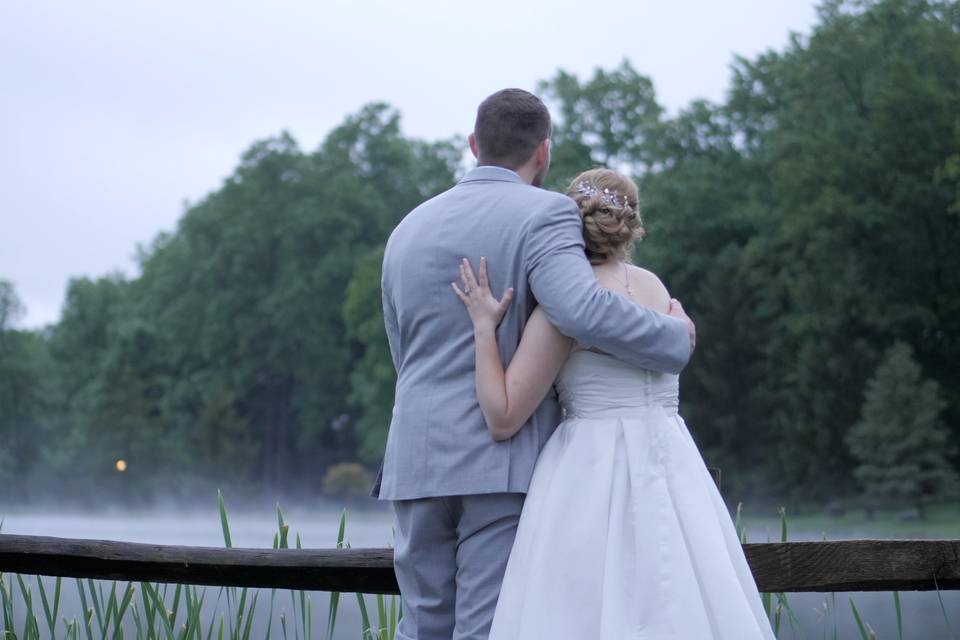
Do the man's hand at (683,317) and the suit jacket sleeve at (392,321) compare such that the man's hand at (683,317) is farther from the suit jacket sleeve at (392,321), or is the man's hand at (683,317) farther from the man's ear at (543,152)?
the suit jacket sleeve at (392,321)

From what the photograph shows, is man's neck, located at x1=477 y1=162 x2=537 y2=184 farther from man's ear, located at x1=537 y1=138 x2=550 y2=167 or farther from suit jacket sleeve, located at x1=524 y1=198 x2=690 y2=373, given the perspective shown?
suit jacket sleeve, located at x1=524 y1=198 x2=690 y2=373

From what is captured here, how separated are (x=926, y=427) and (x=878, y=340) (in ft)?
11.1

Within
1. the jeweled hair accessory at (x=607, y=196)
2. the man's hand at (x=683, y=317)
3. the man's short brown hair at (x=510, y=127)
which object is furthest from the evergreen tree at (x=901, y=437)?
the man's short brown hair at (x=510, y=127)

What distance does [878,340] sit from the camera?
36438 mm

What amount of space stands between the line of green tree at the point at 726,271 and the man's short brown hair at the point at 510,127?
29.3m

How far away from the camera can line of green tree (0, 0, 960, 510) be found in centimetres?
3434

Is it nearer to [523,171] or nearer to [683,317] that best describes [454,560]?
[683,317]

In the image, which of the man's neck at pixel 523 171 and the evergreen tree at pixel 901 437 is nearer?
the man's neck at pixel 523 171

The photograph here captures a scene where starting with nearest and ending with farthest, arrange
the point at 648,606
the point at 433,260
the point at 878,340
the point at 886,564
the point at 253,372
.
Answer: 1. the point at 648,606
2. the point at 433,260
3. the point at 886,564
4. the point at 878,340
5. the point at 253,372

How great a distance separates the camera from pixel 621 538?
295cm

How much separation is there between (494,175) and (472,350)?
1.42 feet

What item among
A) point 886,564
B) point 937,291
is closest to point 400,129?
point 937,291

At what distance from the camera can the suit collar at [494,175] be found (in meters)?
3.17

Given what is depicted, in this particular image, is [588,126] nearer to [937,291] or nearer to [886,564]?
[937,291]
